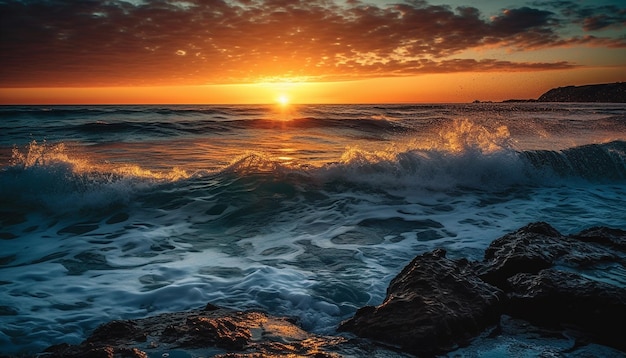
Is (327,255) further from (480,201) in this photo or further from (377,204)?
(480,201)

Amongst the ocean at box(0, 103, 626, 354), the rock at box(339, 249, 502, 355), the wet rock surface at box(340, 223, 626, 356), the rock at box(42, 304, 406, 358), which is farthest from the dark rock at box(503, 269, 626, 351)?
the rock at box(42, 304, 406, 358)

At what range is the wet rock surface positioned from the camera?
291cm

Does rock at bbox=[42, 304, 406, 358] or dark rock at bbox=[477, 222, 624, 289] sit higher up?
dark rock at bbox=[477, 222, 624, 289]

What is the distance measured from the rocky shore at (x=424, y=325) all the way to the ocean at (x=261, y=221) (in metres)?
0.50

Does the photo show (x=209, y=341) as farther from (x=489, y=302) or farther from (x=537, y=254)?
(x=537, y=254)

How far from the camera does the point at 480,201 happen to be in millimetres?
8469

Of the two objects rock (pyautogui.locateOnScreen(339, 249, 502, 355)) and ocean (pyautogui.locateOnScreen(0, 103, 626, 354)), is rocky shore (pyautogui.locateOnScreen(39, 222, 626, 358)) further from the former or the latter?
ocean (pyautogui.locateOnScreen(0, 103, 626, 354))

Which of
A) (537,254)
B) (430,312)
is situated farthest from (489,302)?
(537,254)

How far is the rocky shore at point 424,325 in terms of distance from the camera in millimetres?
2781

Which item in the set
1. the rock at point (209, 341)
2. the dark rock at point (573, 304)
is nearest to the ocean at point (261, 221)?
the rock at point (209, 341)

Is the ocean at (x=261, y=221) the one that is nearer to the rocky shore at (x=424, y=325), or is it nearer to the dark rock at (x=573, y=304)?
the rocky shore at (x=424, y=325)

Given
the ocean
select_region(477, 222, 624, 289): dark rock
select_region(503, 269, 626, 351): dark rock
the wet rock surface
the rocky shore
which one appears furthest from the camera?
the ocean

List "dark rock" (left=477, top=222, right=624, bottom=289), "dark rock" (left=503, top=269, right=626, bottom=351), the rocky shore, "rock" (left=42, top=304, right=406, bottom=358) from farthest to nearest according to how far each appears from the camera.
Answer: "dark rock" (left=477, top=222, right=624, bottom=289), "dark rock" (left=503, top=269, right=626, bottom=351), the rocky shore, "rock" (left=42, top=304, right=406, bottom=358)

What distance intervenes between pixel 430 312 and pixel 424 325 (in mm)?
117
